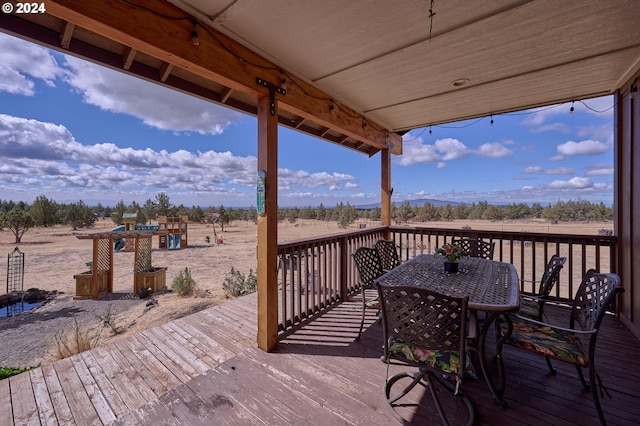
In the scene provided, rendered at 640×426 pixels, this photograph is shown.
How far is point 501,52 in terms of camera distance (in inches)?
95.7

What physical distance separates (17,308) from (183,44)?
9.10 metres

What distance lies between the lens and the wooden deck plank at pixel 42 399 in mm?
1689

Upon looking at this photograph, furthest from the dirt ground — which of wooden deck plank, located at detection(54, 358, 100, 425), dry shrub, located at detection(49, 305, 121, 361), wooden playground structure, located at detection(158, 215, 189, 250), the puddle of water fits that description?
wooden deck plank, located at detection(54, 358, 100, 425)

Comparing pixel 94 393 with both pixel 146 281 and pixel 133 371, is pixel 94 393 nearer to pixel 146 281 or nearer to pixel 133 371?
pixel 133 371

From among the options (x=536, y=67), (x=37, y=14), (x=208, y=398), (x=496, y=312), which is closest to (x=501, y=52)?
(x=536, y=67)

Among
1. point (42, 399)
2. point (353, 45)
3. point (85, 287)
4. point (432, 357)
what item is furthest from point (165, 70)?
point (85, 287)

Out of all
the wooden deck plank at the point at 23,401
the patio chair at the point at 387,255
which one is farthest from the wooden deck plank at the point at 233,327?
the patio chair at the point at 387,255

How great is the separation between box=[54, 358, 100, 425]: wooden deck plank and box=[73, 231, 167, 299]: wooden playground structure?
5.47m

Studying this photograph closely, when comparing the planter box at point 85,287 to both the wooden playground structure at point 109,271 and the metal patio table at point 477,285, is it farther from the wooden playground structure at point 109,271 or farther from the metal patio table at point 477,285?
the metal patio table at point 477,285

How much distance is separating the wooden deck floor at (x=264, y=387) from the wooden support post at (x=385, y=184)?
284 cm

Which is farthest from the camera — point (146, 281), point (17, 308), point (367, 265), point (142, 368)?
point (146, 281)

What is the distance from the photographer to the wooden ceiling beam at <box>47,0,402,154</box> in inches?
59.7

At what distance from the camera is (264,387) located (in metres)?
1.96

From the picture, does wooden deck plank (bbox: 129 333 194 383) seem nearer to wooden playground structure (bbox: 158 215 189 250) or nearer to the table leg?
the table leg
